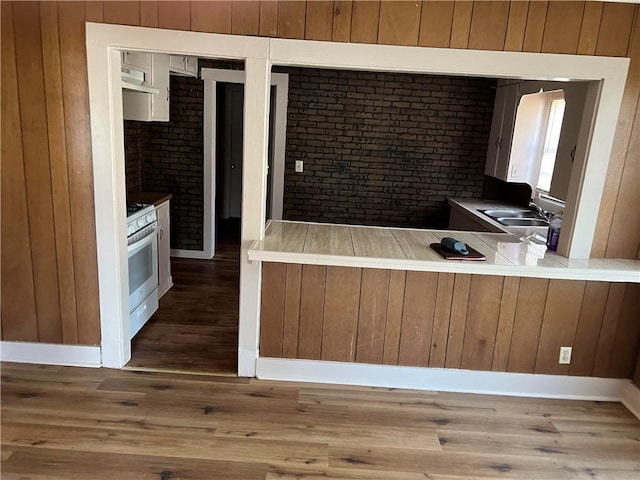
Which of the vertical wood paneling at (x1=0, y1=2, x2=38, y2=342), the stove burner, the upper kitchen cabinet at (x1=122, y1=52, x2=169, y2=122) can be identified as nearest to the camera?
the vertical wood paneling at (x1=0, y1=2, x2=38, y2=342)

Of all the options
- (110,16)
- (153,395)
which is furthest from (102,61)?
(153,395)

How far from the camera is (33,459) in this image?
87.7 inches

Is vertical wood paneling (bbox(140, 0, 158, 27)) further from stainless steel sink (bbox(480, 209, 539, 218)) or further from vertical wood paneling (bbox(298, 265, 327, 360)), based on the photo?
stainless steel sink (bbox(480, 209, 539, 218))

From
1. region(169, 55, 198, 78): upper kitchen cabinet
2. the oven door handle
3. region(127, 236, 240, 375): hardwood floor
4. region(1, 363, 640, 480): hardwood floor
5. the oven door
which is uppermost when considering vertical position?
region(169, 55, 198, 78): upper kitchen cabinet

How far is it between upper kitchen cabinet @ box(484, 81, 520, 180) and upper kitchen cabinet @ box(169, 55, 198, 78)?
2946 millimetres

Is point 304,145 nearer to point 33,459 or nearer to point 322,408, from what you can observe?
point 322,408

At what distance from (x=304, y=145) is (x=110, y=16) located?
8.76ft

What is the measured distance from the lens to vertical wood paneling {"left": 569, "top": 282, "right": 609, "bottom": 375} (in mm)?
2891

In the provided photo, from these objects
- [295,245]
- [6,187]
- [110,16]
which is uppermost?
[110,16]

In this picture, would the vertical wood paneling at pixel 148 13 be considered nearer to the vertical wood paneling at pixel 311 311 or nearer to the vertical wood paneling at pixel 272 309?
the vertical wood paneling at pixel 272 309

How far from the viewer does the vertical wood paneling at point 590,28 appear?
254 cm

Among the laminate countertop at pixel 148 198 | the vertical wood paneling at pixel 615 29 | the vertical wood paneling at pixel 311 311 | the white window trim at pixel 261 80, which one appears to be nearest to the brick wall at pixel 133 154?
the laminate countertop at pixel 148 198

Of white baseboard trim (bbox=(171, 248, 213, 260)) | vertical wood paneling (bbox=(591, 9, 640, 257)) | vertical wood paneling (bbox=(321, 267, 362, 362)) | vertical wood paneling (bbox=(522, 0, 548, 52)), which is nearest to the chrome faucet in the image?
vertical wood paneling (bbox=(591, 9, 640, 257))

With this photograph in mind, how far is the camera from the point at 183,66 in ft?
14.8
